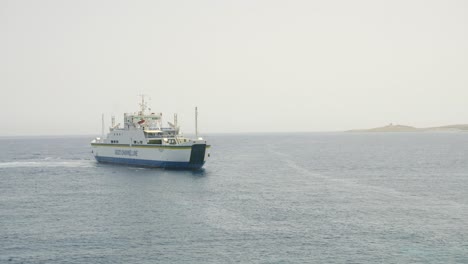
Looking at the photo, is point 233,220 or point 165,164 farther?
point 165,164

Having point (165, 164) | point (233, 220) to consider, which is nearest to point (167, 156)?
point (165, 164)

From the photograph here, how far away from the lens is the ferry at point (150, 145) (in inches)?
3238

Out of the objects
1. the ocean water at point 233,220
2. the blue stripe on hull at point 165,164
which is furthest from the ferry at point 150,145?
the ocean water at point 233,220

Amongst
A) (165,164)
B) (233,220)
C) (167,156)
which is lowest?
(233,220)

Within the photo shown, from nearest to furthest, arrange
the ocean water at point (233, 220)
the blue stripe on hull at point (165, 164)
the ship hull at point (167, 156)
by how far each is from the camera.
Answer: the ocean water at point (233, 220)
the ship hull at point (167, 156)
the blue stripe on hull at point (165, 164)

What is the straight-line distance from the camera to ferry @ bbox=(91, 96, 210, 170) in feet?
270

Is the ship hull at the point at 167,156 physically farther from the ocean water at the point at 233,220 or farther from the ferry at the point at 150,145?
the ocean water at the point at 233,220

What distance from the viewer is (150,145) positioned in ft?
282

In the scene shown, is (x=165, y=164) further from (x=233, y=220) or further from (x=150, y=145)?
(x=233, y=220)

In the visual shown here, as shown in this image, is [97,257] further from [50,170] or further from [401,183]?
[50,170]

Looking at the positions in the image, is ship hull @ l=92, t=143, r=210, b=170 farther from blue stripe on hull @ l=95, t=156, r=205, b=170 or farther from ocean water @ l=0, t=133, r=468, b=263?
ocean water @ l=0, t=133, r=468, b=263

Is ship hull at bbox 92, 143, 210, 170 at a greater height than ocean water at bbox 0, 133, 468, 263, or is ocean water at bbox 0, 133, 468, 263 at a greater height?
ship hull at bbox 92, 143, 210, 170

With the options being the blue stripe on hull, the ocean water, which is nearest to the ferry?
the blue stripe on hull

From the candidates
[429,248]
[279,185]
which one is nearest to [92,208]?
[279,185]
